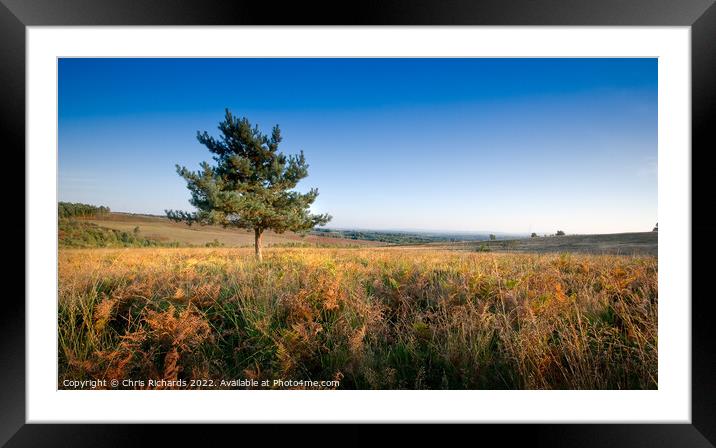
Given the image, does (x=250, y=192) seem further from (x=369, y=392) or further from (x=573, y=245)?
(x=573, y=245)

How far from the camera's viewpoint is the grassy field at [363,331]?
6.31 ft

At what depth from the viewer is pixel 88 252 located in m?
2.91

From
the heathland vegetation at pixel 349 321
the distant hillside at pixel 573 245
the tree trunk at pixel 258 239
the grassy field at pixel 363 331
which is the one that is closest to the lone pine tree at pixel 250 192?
the tree trunk at pixel 258 239

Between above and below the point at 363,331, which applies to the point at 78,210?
above

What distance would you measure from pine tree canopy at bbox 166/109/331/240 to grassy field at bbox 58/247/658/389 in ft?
6.77

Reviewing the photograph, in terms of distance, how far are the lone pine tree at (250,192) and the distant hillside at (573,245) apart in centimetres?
324

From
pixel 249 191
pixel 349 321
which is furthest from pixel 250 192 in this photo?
pixel 349 321

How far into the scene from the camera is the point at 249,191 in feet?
18.1

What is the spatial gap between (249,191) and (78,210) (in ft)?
9.79

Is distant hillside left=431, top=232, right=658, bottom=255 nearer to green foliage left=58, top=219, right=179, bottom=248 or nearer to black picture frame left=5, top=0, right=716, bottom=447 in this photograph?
black picture frame left=5, top=0, right=716, bottom=447
